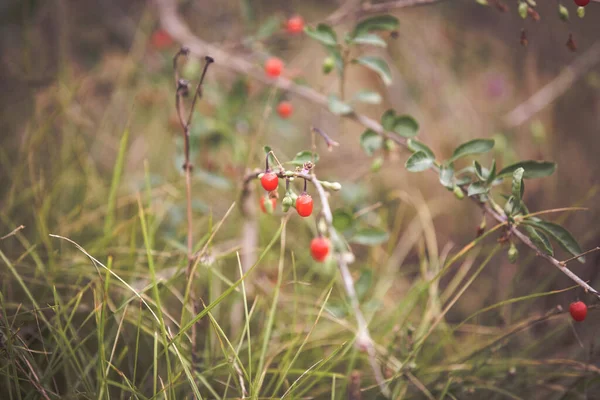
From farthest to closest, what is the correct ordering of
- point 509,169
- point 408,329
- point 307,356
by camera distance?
point 307,356 < point 408,329 < point 509,169

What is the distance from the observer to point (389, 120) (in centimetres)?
127

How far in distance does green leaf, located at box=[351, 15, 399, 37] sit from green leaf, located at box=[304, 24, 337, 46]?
0.21ft

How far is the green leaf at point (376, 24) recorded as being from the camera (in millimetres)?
1258

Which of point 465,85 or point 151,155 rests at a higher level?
point 465,85

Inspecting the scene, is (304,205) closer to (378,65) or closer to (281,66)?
(378,65)

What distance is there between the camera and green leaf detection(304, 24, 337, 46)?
1245 mm

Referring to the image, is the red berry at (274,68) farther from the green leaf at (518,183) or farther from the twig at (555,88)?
the twig at (555,88)

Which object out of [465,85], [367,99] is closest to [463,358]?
[367,99]

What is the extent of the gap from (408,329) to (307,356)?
0.43 meters

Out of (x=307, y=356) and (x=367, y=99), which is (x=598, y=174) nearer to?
(x=367, y=99)

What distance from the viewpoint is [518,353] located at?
4.87 ft

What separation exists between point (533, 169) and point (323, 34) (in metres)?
0.67

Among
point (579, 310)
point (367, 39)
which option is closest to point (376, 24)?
point (367, 39)

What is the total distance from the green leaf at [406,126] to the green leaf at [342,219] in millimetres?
281
